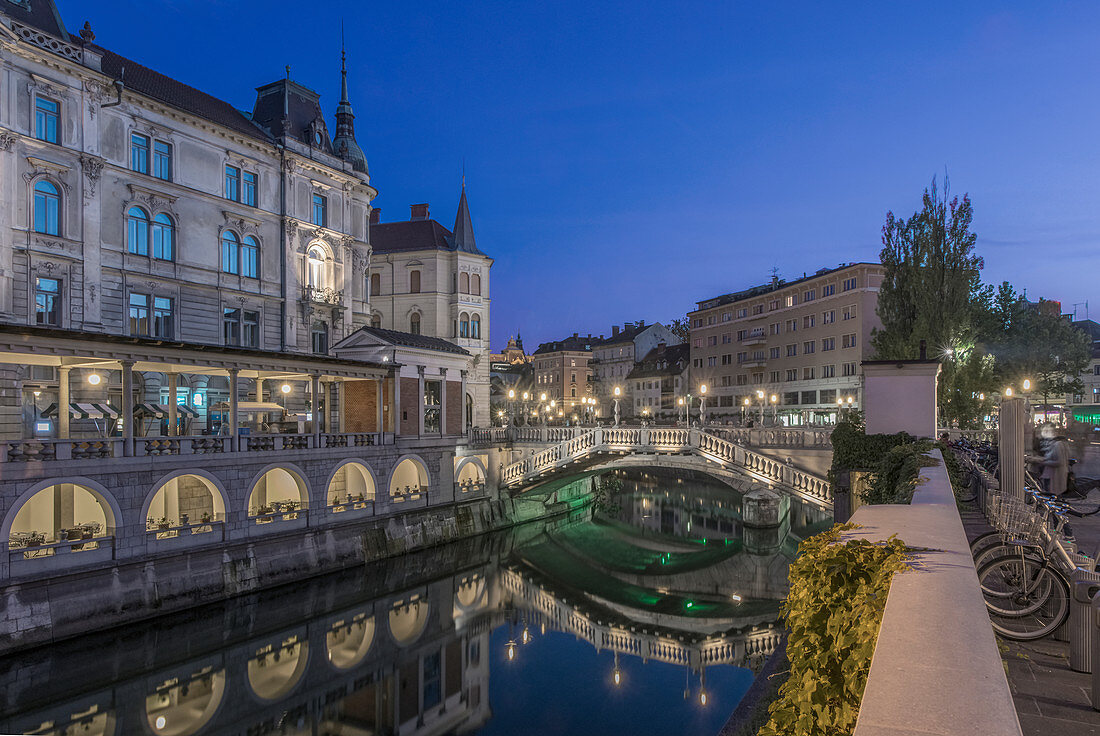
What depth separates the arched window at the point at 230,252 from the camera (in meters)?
36.8

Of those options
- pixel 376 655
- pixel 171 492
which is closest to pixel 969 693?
pixel 376 655

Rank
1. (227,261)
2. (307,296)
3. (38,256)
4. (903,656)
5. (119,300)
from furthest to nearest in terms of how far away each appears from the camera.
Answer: (307,296), (227,261), (119,300), (38,256), (903,656)

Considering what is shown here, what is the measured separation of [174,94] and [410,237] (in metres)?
24.1

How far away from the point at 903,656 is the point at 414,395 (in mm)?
36328

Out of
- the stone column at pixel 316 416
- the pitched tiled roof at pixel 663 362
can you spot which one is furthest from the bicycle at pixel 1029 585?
the pitched tiled roof at pixel 663 362

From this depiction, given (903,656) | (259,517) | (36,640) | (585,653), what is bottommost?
(585,653)

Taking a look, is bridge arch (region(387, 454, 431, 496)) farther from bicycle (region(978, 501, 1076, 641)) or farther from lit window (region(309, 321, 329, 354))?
bicycle (region(978, 501, 1076, 641))

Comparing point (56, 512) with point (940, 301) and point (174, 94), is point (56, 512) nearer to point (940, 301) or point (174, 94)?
point (174, 94)

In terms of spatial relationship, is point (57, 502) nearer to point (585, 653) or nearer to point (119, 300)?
point (119, 300)

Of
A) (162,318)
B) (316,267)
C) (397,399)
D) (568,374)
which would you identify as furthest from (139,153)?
(568,374)

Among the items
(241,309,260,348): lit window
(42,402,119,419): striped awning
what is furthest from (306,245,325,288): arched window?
(42,402,119,419): striped awning

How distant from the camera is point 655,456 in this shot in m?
35.9

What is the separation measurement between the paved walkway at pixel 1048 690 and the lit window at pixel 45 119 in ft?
115

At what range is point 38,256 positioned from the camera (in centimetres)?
2891
